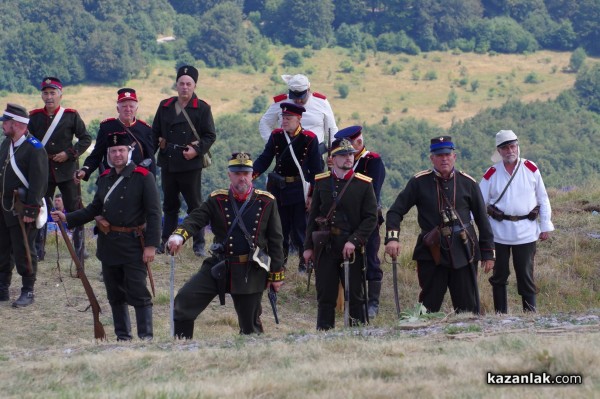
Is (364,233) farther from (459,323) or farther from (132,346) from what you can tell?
(132,346)

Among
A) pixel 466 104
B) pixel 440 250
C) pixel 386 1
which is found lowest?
pixel 440 250

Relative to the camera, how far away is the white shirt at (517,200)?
11.5 m

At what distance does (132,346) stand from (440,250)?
2762 mm

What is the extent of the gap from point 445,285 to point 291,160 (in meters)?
2.43

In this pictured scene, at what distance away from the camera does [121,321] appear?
10875mm

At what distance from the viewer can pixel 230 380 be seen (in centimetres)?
774

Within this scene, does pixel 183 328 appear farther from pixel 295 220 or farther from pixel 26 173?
pixel 295 220

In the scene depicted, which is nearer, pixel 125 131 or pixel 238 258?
pixel 238 258

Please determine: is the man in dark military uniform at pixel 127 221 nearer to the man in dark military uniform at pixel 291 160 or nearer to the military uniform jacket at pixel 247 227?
the military uniform jacket at pixel 247 227

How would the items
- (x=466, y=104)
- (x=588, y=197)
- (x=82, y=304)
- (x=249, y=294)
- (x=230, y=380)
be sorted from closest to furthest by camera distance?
(x=230, y=380), (x=249, y=294), (x=82, y=304), (x=588, y=197), (x=466, y=104)

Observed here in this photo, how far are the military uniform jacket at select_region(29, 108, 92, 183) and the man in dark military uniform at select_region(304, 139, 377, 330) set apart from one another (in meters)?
3.23

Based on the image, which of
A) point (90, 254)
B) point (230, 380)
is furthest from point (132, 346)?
point (90, 254)

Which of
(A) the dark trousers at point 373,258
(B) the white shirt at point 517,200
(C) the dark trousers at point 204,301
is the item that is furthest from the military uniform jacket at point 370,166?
(C) the dark trousers at point 204,301

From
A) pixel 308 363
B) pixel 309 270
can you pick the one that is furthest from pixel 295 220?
pixel 308 363
